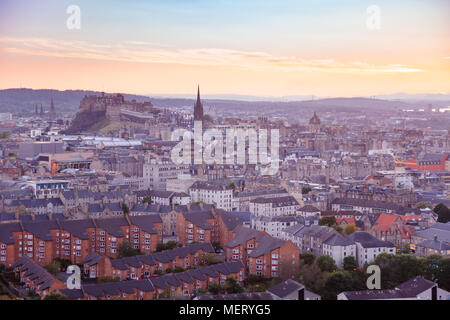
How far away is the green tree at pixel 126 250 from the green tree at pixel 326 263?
10.1ft

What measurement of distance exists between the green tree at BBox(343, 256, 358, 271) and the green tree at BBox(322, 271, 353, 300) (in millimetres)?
1297

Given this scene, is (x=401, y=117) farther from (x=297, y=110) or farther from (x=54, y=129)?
(x=54, y=129)

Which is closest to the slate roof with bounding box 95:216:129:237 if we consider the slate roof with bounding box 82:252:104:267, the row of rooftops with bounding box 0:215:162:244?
the row of rooftops with bounding box 0:215:162:244

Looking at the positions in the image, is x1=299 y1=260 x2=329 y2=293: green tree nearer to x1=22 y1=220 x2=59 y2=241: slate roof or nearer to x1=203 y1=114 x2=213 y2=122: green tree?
x1=22 y1=220 x2=59 y2=241: slate roof

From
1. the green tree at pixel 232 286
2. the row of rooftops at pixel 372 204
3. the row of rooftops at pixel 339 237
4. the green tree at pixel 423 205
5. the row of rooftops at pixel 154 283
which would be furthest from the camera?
the green tree at pixel 423 205

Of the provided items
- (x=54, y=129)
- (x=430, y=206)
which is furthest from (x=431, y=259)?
(x=54, y=129)

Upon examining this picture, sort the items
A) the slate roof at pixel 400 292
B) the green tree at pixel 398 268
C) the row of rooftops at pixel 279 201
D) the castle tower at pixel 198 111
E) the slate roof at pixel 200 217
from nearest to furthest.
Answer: the slate roof at pixel 400 292 < the green tree at pixel 398 268 < the slate roof at pixel 200 217 < the row of rooftops at pixel 279 201 < the castle tower at pixel 198 111

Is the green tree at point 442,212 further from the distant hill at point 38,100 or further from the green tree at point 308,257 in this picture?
the distant hill at point 38,100

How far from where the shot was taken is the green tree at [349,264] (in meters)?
11.1

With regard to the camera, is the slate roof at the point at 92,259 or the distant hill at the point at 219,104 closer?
the slate roof at the point at 92,259

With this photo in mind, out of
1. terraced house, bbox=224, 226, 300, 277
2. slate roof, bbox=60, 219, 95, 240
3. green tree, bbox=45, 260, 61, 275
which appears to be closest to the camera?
green tree, bbox=45, 260, 61, 275

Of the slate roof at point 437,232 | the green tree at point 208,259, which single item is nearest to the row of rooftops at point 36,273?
the green tree at point 208,259

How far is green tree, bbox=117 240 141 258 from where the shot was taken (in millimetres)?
11562

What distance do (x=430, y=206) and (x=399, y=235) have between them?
149 inches
